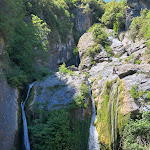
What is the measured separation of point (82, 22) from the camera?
3428 cm

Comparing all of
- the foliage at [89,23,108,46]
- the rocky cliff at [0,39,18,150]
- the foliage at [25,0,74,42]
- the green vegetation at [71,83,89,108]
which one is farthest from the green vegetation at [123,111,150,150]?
the foliage at [25,0,74,42]

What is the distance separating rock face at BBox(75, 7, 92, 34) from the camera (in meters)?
34.1

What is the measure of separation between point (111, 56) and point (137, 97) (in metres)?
13.5

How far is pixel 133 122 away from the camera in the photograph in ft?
30.2

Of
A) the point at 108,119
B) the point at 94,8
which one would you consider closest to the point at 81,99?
the point at 108,119

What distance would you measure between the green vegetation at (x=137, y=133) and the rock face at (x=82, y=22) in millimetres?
27546

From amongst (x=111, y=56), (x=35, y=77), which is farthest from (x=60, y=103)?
(x=111, y=56)

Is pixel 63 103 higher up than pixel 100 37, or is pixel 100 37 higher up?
pixel 100 37

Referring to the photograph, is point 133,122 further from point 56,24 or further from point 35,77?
point 56,24

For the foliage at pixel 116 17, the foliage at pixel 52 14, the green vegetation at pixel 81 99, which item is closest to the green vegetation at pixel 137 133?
the green vegetation at pixel 81 99

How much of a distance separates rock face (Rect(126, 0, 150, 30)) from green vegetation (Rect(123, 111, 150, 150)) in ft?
67.4

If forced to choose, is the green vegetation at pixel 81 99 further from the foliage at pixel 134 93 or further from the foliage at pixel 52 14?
the foliage at pixel 52 14

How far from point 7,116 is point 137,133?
26.3ft

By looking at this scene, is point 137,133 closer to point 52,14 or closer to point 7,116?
point 7,116
